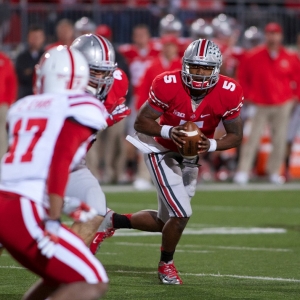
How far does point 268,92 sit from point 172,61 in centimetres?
169

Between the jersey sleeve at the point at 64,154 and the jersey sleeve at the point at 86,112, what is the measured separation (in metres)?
0.04

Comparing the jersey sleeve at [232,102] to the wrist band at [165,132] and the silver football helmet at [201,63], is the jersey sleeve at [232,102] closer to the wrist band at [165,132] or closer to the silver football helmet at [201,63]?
the silver football helmet at [201,63]

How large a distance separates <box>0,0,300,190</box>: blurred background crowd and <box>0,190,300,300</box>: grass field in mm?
2178

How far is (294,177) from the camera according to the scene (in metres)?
14.3

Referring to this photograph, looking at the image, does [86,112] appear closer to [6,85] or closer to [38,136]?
[38,136]

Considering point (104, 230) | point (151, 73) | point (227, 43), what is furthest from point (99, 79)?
point (227, 43)

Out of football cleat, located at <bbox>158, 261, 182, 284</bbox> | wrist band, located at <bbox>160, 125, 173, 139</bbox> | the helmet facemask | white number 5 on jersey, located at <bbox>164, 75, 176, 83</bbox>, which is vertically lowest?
football cleat, located at <bbox>158, 261, 182, 284</bbox>

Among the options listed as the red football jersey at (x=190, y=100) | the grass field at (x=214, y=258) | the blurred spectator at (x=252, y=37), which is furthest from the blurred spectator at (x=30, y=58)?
the red football jersey at (x=190, y=100)

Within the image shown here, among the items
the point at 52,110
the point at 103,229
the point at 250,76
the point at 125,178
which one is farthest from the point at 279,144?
the point at 52,110

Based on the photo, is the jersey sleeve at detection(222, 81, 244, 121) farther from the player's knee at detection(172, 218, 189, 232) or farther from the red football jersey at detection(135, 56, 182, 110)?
the red football jersey at detection(135, 56, 182, 110)

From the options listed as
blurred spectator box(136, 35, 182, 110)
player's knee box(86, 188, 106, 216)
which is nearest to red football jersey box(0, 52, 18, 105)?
blurred spectator box(136, 35, 182, 110)

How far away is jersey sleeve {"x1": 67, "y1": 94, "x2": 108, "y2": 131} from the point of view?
3.72m

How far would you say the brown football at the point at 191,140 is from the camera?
5.68 m

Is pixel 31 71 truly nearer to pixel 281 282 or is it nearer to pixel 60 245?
pixel 281 282
